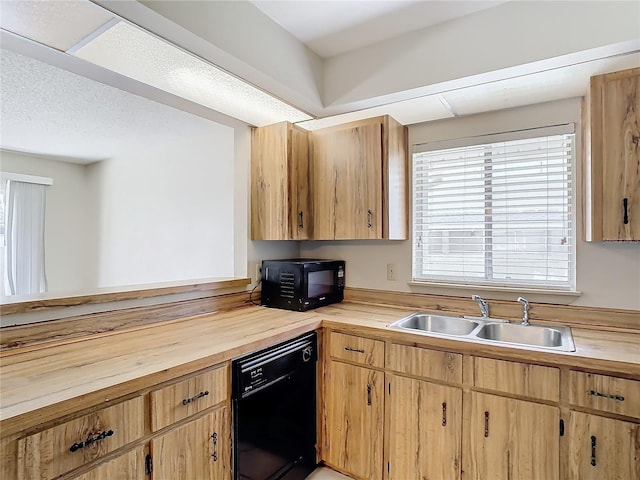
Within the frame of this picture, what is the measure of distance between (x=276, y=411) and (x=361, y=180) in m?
1.48

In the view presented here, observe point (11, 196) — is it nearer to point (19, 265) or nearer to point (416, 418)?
point (19, 265)

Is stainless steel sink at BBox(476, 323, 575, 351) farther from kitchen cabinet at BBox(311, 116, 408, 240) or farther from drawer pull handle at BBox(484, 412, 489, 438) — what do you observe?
kitchen cabinet at BBox(311, 116, 408, 240)

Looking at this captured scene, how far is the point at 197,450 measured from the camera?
1.42 meters

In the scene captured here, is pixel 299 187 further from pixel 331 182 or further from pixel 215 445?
pixel 215 445

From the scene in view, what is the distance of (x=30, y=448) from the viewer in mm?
980

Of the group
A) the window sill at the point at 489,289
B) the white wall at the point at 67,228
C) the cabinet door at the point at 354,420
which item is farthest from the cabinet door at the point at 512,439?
the white wall at the point at 67,228

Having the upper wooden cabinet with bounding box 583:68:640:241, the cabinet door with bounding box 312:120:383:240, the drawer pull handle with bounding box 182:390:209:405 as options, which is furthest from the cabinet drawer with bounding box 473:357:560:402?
the drawer pull handle with bounding box 182:390:209:405

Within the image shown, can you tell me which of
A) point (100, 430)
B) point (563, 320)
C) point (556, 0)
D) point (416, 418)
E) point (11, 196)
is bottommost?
point (416, 418)

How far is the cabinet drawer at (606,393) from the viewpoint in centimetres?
139

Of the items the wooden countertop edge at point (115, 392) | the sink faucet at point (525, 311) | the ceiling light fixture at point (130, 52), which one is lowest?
the wooden countertop edge at point (115, 392)

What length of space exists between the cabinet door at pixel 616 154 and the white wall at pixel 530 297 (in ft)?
1.03

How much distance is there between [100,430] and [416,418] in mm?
1427

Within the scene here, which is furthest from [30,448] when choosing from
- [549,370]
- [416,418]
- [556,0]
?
[556,0]

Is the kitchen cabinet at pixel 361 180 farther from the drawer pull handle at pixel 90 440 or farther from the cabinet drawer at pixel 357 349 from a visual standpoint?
the drawer pull handle at pixel 90 440
